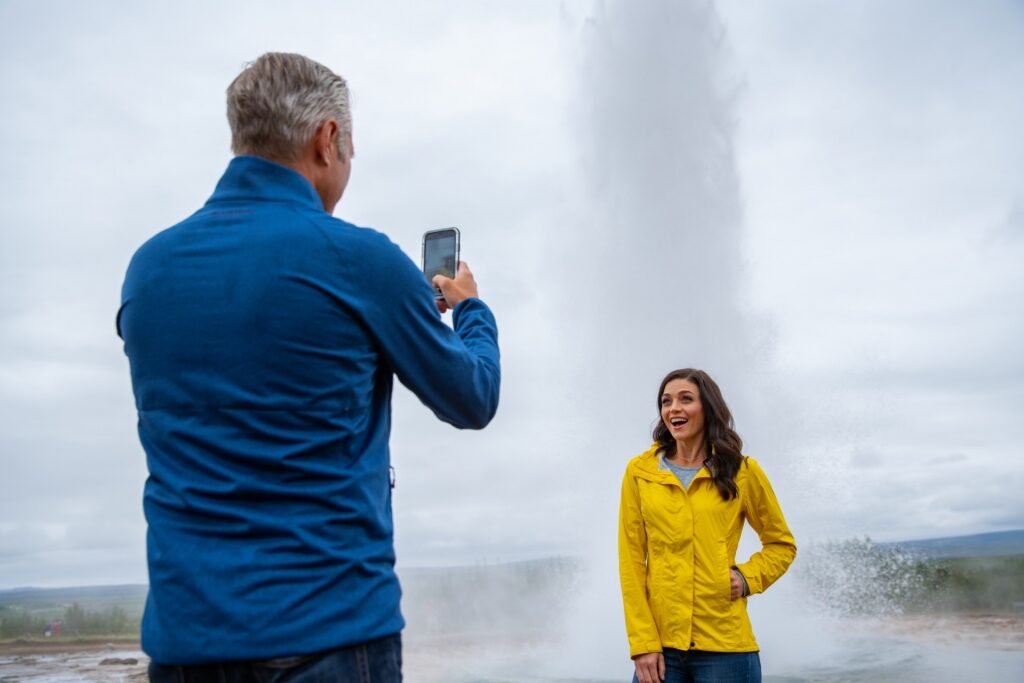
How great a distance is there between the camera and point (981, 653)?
37.6 ft

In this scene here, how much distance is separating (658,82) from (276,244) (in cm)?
2096

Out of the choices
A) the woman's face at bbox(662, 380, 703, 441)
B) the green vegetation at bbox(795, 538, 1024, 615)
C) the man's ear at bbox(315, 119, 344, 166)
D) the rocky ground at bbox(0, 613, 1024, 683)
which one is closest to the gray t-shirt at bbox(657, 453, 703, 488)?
the woman's face at bbox(662, 380, 703, 441)

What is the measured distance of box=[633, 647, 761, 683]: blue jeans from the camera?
3914mm

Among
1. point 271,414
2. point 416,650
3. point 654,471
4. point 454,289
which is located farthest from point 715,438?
point 416,650

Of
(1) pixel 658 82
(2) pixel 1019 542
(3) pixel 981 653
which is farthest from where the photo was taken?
(2) pixel 1019 542

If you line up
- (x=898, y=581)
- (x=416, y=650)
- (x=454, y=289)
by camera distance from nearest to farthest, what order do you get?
(x=454, y=289) < (x=416, y=650) < (x=898, y=581)

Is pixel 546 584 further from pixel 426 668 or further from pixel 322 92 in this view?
pixel 322 92

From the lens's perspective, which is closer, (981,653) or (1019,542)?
(981,653)

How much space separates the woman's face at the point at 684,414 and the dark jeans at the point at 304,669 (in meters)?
2.98

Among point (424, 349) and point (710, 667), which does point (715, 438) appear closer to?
point (710, 667)

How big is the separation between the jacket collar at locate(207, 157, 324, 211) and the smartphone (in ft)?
1.86

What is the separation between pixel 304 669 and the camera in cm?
156

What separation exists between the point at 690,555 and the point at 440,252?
218 cm

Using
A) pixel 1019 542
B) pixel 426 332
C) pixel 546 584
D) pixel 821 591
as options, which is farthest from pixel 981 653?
pixel 1019 542
